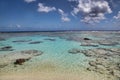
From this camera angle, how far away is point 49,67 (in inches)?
529

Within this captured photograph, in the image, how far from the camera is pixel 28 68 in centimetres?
1310

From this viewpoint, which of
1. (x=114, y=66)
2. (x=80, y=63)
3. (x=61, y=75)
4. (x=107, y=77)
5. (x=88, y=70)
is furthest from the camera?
(x=80, y=63)

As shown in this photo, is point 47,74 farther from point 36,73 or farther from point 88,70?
point 88,70

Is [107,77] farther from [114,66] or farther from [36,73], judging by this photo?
[36,73]

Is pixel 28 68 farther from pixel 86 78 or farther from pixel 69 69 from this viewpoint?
pixel 86 78

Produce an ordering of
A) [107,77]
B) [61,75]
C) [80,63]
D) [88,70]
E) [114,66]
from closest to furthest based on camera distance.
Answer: [107,77] < [61,75] < [88,70] < [114,66] < [80,63]

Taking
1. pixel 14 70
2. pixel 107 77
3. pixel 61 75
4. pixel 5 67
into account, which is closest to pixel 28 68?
pixel 14 70

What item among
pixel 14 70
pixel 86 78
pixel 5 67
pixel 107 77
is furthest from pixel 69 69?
pixel 5 67

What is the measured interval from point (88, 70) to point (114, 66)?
2595 millimetres

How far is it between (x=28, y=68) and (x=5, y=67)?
212 cm

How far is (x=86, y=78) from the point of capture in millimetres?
10719

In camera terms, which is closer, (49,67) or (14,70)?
(14,70)

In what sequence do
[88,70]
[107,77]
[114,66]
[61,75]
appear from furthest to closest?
[114,66]
[88,70]
[61,75]
[107,77]

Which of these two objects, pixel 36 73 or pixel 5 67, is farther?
pixel 5 67
